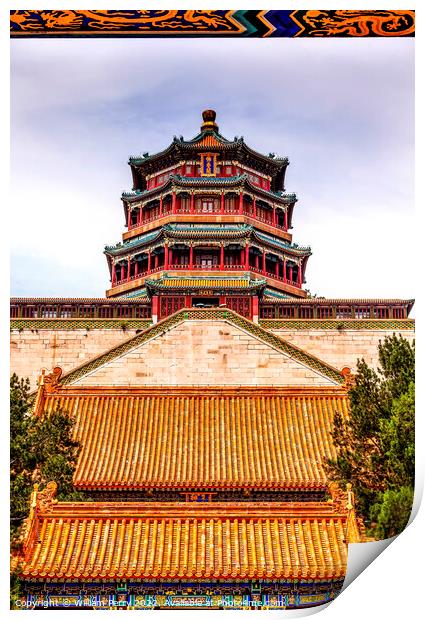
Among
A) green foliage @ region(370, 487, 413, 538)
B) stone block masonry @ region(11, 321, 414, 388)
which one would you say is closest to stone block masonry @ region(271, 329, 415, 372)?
stone block masonry @ region(11, 321, 414, 388)

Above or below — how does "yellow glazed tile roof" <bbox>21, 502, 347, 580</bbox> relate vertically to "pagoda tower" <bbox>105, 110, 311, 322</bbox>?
below

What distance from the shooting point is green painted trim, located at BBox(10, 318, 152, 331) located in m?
21.6

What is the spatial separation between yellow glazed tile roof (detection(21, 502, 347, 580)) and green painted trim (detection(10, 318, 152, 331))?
11.9 m

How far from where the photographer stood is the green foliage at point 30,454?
1009cm

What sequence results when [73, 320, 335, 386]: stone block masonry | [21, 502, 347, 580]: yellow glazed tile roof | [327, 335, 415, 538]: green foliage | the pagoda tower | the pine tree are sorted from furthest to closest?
the pagoda tower, [73, 320, 335, 386]: stone block masonry, [327, 335, 415, 538]: green foliage, the pine tree, [21, 502, 347, 580]: yellow glazed tile roof

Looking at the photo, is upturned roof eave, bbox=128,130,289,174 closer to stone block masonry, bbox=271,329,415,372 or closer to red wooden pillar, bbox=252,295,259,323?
red wooden pillar, bbox=252,295,259,323

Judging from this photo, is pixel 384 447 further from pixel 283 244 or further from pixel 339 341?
pixel 283 244

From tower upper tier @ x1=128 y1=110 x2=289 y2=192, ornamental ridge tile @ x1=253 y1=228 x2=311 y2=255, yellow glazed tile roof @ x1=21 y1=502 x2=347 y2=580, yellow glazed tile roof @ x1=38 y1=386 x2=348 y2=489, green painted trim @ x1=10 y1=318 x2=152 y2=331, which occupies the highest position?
tower upper tier @ x1=128 y1=110 x2=289 y2=192

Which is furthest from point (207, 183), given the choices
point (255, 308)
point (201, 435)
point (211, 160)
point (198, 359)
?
point (201, 435)

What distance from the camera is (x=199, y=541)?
390 inches

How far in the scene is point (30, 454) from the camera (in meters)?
10.4

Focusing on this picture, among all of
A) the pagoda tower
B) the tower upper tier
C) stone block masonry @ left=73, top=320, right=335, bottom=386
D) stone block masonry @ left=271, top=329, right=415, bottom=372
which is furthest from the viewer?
the tower upper tier

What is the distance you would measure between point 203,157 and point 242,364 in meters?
8.02

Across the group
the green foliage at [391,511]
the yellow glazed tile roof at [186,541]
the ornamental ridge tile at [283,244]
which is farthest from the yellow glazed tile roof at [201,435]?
the ornamental ridge tile at [283,244]
